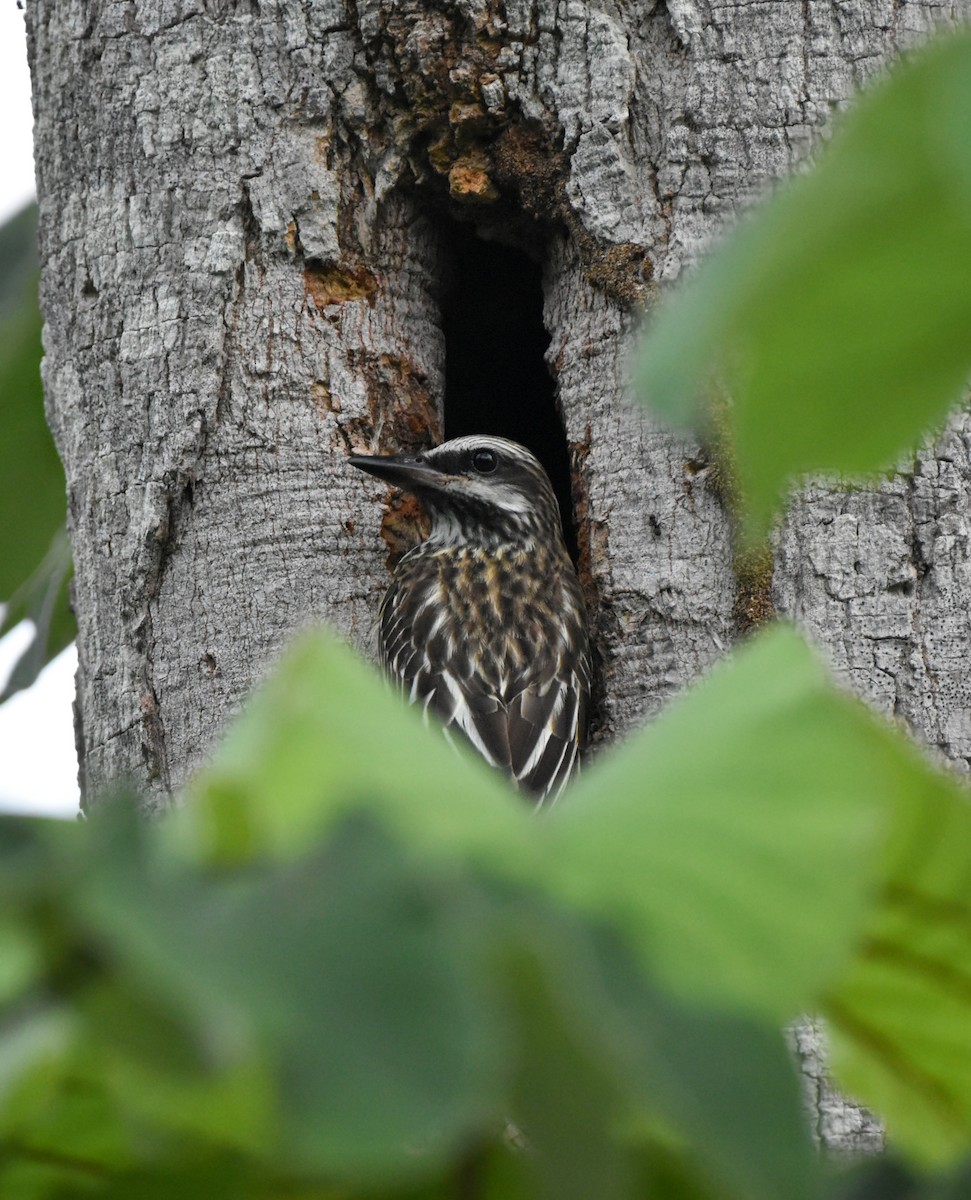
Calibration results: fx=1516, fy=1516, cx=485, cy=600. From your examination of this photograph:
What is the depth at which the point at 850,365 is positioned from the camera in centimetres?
33

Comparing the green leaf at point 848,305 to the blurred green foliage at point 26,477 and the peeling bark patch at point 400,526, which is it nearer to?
the peeling bark patch at point 400,526

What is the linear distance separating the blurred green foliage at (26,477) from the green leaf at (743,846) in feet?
12.3

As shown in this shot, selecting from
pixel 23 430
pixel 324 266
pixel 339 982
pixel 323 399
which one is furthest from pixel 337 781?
pixel 23 430

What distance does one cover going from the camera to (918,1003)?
16.8 inches

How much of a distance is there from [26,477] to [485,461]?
4.38 ft

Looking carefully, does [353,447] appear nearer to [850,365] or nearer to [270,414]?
[270,414]

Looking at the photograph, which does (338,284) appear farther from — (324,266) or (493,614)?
(493,614)

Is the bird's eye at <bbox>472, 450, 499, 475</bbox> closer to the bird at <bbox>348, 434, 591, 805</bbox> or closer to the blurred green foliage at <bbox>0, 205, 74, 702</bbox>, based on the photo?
the bird at <bbox>348, 434, 591, 805</bbox>

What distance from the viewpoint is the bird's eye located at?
4512mm

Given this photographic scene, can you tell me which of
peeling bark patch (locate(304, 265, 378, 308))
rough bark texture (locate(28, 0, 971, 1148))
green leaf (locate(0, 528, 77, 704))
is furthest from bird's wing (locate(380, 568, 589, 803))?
green leaf (locate(0, 528, 77, 704))

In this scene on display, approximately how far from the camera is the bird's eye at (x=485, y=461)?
178 inches

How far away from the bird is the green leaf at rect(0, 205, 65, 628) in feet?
3.27

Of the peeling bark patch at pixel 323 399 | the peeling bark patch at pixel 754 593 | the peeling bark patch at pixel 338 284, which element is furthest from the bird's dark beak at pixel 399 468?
the peeling bark patch at pixel 754 593

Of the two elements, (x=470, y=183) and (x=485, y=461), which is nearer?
(x=470, y=183)
